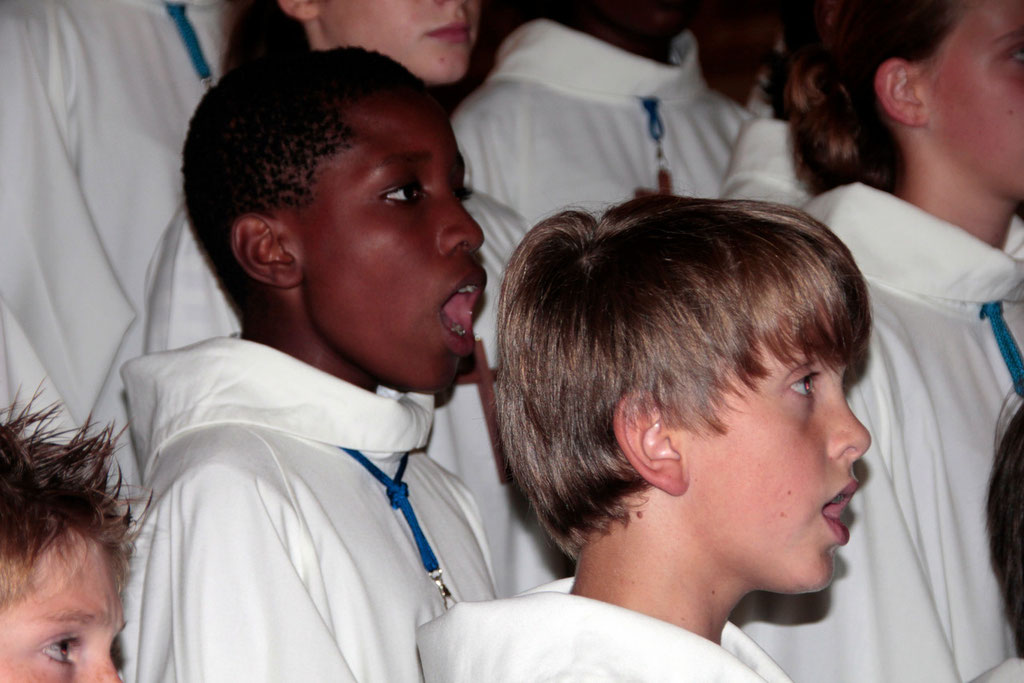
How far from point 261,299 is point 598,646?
1021mm

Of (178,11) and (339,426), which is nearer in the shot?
(339,426)

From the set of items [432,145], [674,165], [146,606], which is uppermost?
[432,145]

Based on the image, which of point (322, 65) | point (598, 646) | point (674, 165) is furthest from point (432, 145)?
point (674, 165)

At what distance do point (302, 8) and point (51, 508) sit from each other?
169cm

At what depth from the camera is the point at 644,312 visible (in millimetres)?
1665

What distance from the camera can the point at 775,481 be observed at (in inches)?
64.1

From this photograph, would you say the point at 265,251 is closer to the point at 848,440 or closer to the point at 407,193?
the point at 407,193

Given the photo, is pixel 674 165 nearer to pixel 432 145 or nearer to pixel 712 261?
pixel 432 145

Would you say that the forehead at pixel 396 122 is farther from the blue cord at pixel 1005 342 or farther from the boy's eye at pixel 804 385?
the blue cord at pixel 1005 342

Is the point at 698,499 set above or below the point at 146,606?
above

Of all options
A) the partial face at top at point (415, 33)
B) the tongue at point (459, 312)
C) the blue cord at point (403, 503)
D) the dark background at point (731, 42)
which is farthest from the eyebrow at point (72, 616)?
the dark background at point (731, 42)

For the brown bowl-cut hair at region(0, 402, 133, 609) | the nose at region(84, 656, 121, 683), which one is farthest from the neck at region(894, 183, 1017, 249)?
the nose at region(84, 656, 121, 683)

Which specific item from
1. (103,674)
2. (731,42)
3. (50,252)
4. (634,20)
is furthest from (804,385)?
(731,42)

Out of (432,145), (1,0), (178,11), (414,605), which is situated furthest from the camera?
(178,11)
